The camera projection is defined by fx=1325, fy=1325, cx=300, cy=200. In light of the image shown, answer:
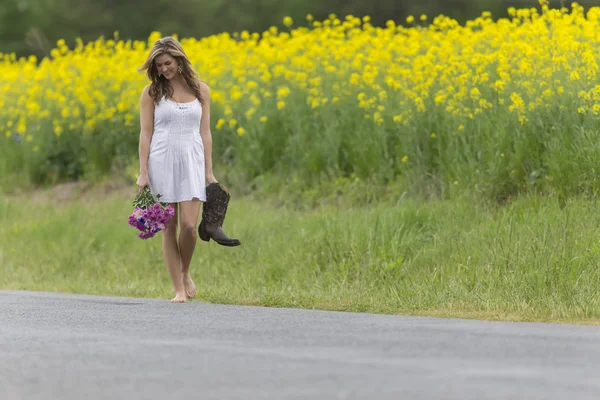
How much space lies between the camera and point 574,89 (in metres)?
12.5

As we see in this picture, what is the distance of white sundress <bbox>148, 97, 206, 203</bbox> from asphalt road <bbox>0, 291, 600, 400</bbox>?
116 cm

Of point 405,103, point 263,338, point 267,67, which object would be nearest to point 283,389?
point 263,338

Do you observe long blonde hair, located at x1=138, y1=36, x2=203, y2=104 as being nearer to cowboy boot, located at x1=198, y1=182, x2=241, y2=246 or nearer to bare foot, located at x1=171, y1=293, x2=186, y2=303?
cowboy boot, located at x1=198, y1=182, x2=241, y2=246

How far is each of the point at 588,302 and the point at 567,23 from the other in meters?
5.63

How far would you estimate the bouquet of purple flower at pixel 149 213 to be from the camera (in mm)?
9867

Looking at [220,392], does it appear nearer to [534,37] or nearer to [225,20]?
[534,37]

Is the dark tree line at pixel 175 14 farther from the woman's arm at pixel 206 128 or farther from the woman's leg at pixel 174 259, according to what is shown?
the woman's leg at pixel 174 259

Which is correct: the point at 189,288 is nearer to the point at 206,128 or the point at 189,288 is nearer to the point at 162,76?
the point at 206,128

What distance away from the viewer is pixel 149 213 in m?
9.85

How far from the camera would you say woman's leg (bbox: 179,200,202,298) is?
10.0 m

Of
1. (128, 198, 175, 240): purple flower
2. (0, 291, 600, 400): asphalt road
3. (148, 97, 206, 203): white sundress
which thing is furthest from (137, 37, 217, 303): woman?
(0, 291, 600, 400): asphalt road

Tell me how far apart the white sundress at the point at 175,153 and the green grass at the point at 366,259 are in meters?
0.95

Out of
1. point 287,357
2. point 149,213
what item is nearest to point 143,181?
point 149,213

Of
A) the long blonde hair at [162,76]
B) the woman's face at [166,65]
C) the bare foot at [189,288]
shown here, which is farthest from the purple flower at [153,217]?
the woman's face at [166,65]
